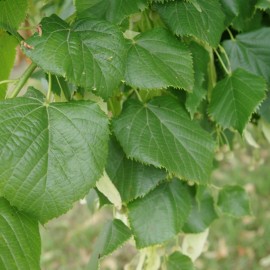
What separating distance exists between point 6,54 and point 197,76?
43 centimetres

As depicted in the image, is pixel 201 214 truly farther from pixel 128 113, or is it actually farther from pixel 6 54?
pixel 6 54

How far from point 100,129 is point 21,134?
136 mm

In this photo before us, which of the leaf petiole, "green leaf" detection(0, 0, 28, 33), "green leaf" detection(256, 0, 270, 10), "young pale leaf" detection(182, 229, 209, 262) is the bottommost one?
"young pale leaf" detection(182, 229, 209, 262)

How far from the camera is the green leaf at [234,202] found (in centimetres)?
142

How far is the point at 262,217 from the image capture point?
3375mm

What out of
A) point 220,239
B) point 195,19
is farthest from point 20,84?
point 220,239

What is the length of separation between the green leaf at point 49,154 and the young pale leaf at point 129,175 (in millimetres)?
235

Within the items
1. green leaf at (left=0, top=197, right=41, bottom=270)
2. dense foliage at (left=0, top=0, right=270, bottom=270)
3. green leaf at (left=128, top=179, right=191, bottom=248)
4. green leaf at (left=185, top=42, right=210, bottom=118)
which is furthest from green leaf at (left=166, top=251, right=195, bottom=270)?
green leaf at (left=0, top=197, right=41, bottom=270)

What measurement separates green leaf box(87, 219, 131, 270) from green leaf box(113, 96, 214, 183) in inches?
9.2

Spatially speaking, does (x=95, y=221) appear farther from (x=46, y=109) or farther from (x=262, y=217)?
(x=46, y=109)

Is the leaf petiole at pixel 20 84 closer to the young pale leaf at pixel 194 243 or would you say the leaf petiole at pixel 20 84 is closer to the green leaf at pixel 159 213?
the green leaf at pixel 159 213

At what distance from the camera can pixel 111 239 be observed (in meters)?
1.14

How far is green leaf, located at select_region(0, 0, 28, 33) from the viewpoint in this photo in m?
0.94

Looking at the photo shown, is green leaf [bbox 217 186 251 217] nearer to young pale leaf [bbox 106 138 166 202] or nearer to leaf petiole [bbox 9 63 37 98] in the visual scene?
young pale leaf [bbox 106 138 166 202]
